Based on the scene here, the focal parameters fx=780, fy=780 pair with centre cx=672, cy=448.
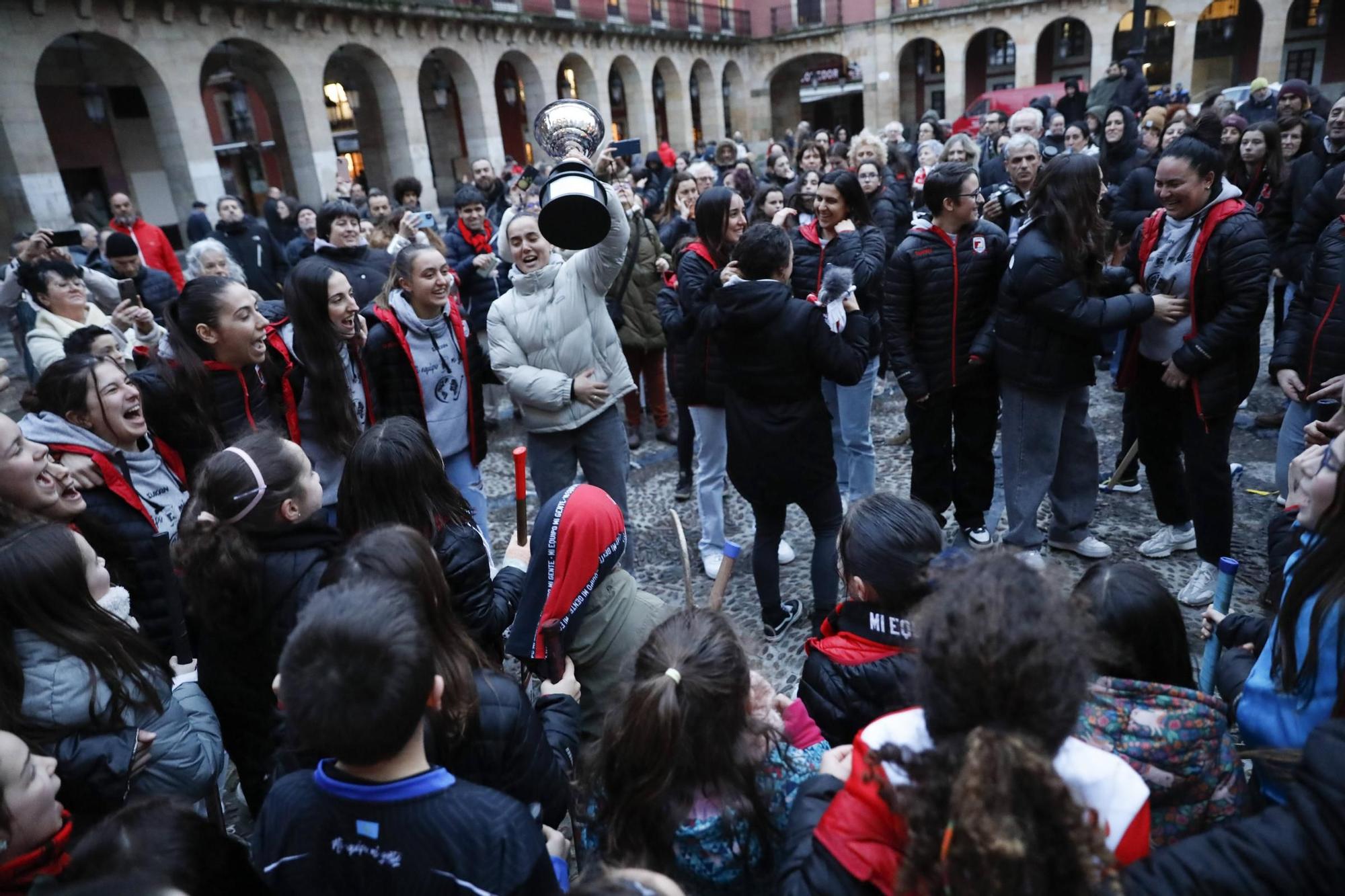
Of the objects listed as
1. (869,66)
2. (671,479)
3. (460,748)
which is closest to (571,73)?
(869,66)

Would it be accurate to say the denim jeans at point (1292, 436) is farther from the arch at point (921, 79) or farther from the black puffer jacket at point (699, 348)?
the arch at point (921, 79)

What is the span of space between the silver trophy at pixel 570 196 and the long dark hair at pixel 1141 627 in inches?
82.2

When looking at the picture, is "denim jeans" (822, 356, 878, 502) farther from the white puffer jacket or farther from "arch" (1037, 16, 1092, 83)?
"arch" (1037, 16, 1092, 83)

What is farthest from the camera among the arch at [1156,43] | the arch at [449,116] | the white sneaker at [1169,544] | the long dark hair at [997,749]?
the arch at [1156,43]

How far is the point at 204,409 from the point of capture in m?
3.01

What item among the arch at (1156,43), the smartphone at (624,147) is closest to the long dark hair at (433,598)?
the smartphone at (624,147)

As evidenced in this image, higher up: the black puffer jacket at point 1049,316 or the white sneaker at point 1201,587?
the black puffer jacket at point 1049,316

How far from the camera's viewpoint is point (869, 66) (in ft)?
98.6

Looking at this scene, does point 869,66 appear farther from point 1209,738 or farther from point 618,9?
point 1209,738

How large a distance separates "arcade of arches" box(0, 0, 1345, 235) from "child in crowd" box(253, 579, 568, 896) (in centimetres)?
1482

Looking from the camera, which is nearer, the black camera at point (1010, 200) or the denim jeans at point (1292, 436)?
the denim jeans at point (1292, 436)

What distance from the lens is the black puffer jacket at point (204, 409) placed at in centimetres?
294

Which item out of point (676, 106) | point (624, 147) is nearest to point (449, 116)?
point (676, 106)

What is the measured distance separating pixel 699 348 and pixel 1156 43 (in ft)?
115
